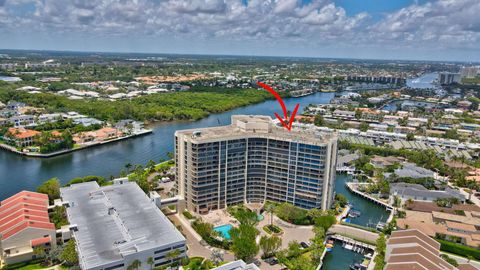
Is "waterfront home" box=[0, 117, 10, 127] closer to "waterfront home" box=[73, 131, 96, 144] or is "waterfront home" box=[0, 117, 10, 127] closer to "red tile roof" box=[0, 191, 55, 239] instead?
"waterfront home" box=[73, 131, 96, 144]

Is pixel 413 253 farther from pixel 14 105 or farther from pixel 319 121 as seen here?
pixel 14 105

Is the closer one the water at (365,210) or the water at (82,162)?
the water at (365,210)

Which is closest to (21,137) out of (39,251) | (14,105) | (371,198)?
(14,105)

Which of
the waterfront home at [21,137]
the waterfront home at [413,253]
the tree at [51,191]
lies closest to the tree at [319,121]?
the waterfront home at [413,253]

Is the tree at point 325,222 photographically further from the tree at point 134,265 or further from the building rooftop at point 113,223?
the tree at point 134,265

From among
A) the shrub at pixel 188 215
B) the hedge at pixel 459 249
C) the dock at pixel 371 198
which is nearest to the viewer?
the hedge at pixel 459 249

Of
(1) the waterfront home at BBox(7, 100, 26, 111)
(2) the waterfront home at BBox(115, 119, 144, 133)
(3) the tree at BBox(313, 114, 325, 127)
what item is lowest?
(2) the waterfront home at BBox(115, 119, 144, 133)

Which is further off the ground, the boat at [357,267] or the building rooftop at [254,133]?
the building rooftop at [254,133]

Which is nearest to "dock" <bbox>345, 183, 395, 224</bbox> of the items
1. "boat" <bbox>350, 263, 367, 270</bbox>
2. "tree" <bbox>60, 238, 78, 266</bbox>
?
"boat" <bbox>350, 263, 367, 270</bbox>
